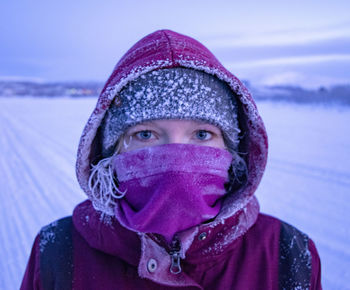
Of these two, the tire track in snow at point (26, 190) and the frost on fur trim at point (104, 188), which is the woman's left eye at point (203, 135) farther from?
the tire track in snow at point (26, 190)

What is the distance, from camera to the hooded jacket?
1.01m

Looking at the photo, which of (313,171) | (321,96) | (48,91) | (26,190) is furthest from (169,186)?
(48,91)

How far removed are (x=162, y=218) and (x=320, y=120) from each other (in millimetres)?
9631

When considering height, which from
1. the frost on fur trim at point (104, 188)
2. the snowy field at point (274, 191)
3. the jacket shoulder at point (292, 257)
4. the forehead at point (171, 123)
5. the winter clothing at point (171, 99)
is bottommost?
the snowy field at point (274, 191)

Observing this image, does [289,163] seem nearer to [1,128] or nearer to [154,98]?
[154,98]

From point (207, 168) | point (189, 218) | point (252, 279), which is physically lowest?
point (252, 279)

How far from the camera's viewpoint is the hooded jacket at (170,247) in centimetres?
101

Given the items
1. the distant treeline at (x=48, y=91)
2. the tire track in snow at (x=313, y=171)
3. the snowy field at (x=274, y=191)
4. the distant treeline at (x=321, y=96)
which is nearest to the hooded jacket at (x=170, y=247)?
the snowy field at (x=274, y=191)

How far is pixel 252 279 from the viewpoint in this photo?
3.50ft

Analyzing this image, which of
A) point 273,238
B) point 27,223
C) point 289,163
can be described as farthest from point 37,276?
point 289,163

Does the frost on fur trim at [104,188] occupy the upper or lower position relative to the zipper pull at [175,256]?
upper

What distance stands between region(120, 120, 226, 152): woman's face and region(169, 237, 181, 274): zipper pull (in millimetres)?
353

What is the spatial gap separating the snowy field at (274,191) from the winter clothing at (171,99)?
6.24 ft

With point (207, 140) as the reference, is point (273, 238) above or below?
below
